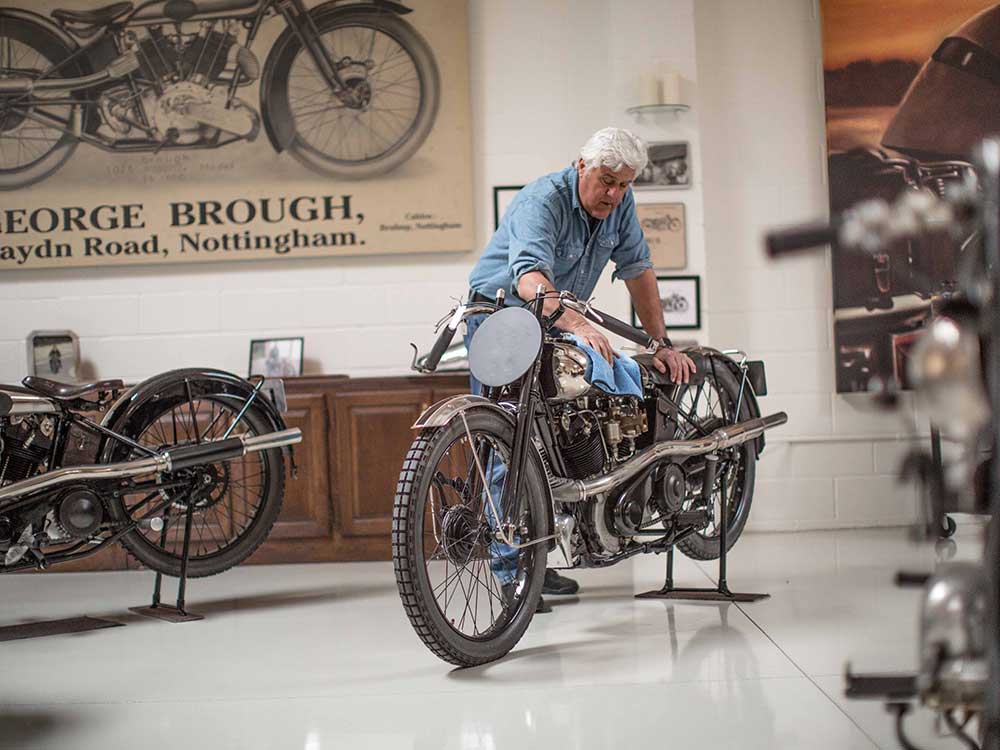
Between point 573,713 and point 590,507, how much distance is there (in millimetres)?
758

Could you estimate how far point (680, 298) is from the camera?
5.05 metres

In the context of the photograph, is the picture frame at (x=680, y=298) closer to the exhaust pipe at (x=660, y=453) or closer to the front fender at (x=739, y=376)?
the front fender at (x=739, y=376)

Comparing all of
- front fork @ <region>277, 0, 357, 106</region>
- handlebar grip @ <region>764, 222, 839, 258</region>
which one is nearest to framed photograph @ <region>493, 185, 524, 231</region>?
front fork @ <region>277, 0, 357, 106</region>

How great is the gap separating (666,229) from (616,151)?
191 centimetres

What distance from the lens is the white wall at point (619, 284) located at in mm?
5102

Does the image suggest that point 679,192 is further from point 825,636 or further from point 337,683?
point 337,683

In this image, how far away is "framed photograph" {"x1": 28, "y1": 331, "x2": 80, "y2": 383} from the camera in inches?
197

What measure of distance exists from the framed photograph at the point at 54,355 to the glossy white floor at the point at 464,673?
1233 millimetres

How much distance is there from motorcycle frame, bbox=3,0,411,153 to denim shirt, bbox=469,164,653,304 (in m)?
1.96

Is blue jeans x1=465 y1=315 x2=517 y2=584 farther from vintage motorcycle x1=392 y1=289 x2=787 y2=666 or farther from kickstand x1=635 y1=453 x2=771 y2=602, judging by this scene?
kickstand x1=635 y1=453 x2=771 y2=602

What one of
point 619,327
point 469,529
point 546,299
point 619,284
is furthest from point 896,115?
point 469,529

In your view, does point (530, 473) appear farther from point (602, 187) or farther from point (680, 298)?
point (680, 298)

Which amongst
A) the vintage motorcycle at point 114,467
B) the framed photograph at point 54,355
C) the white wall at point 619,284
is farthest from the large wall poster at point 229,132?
the vintage motorcycle at point 114,467

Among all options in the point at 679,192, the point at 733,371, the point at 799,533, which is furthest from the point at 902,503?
the point at 733,371
